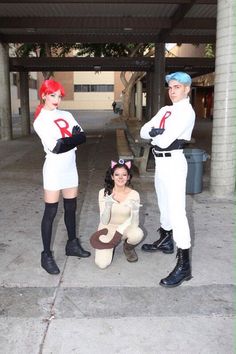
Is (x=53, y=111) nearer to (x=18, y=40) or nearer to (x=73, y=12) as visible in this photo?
(x=73, y=12)

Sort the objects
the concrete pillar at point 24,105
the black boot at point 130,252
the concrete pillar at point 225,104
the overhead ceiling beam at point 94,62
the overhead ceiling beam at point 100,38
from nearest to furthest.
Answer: the black boot at point 130,252 → the concrete pillar at point 225,104 → the overhead ceiling beam at point 100,38 → the overhead ceiling beam at point 94,62 → the concrete pillar at point 24,105

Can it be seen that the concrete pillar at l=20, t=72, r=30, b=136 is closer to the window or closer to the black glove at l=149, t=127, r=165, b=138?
the black glove at l=149, t=127, r=165, b=138

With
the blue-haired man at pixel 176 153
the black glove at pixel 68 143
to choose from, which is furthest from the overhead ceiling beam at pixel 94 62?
the blue-haired man at pixel 176 153

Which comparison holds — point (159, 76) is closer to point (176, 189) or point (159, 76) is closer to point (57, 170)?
point (57, 170)

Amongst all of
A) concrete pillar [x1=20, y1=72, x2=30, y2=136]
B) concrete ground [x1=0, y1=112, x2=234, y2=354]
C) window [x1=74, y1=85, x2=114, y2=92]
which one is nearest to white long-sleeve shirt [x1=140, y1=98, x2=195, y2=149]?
concrete ground [x1=0, y1=112, x2=234, y2=354]

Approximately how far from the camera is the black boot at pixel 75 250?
437 cm

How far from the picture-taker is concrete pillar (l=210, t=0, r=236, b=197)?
643 cm

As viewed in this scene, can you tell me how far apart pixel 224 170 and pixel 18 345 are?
4737 mm

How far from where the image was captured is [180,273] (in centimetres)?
374

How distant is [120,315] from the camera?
3180 mm

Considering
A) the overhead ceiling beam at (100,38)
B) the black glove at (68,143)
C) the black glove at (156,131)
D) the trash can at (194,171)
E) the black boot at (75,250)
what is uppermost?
the overhead ceiling beam at (100,38)

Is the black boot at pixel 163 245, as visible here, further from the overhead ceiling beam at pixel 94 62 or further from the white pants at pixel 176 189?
the overhead ceiling beam at pixel 94 62

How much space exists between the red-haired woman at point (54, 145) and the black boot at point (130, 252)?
0.74 metres

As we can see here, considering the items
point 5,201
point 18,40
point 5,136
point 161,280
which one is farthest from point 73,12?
point 161,280
